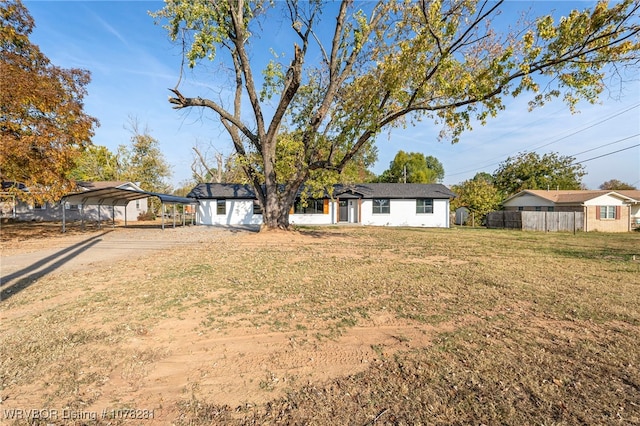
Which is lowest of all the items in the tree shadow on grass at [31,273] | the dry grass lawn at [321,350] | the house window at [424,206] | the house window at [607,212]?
the dry grass lawn at [321,350]

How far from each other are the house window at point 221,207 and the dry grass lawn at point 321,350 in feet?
60.7

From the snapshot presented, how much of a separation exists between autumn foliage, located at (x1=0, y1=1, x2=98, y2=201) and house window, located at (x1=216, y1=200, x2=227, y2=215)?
39.2 ft

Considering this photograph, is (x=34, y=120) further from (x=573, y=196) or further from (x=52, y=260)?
(x=573, y=196)

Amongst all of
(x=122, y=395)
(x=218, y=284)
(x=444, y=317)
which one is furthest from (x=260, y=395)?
(x=218, y=284)

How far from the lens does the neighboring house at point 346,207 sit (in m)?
24.5

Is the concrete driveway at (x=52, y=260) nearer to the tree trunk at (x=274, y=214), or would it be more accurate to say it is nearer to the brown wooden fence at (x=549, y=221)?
the tree trunk at (x=274, y=214)

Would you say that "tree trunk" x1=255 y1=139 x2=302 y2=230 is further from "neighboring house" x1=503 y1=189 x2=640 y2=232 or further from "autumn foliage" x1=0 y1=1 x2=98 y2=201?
"neighboring house" x1=503 y1=189 x2=640 y2=232

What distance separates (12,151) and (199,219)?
15230 millimetres

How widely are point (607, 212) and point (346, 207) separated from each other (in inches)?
864

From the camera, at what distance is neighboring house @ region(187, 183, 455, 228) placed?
80.3 feet

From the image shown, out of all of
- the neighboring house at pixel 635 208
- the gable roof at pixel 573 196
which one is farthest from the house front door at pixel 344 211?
the neighboring house at pixel 635 208

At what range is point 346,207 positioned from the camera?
2589 cm

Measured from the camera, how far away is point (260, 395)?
2354mm

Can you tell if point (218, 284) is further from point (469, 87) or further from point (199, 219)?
point (199, 219)
